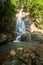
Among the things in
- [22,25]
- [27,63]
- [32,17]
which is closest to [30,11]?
[32,17]

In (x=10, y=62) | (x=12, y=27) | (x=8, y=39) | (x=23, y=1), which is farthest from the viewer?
(x=23, y=1)

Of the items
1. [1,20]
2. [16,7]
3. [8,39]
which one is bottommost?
[8,39]

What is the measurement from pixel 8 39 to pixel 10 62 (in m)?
9.63

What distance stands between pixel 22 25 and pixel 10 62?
14.2 meters

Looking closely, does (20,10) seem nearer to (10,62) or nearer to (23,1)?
(23,1)

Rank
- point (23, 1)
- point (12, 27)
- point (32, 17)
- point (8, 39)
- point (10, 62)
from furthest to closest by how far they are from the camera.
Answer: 1. point (23, 1)
2. point (32, 17)
3. point (12, 27)
4. point (8, 39)
5. point (10, 62)

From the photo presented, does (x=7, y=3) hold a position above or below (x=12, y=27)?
above

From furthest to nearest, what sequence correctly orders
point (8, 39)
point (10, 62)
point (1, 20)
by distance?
point (1, 20), point (8, 39), point (10, 62)

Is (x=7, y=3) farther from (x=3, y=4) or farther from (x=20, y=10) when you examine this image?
(x=20, y=10)

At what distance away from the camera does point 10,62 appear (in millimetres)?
8477

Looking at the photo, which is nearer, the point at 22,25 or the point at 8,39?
the point at 8,39

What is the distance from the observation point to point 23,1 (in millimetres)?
24984

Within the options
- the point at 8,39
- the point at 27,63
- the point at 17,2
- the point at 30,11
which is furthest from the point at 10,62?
the point at 17,2

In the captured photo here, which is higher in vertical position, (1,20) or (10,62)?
(1,20)
